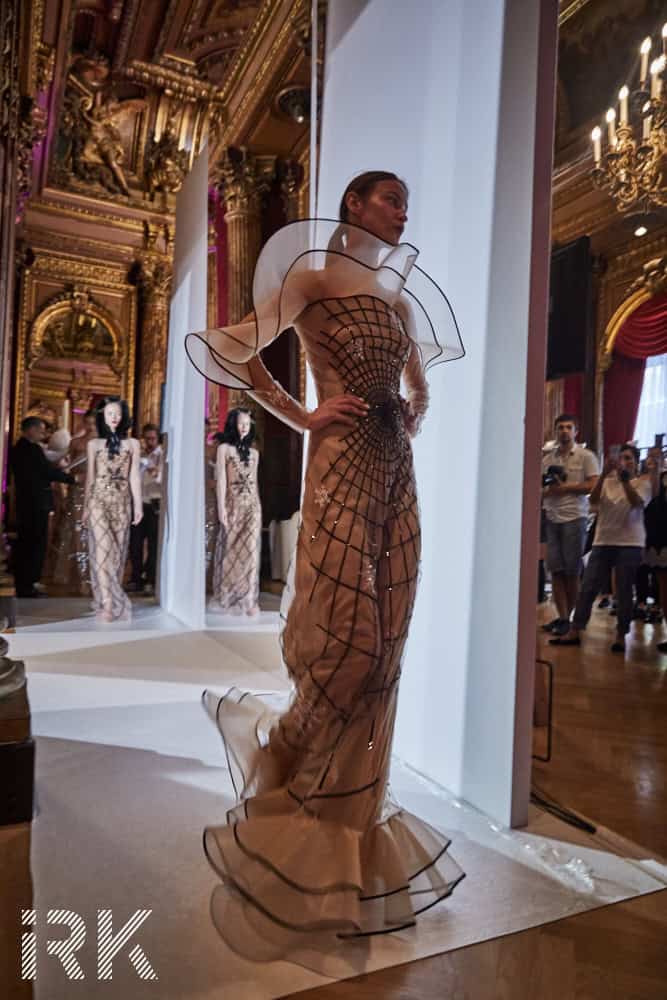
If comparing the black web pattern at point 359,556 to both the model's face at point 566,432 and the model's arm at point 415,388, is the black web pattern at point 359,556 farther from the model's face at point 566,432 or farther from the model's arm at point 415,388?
the model's face at point 566,432

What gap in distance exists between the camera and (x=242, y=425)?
18.6 ft

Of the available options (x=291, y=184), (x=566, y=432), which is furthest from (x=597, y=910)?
(x=291, y=184)

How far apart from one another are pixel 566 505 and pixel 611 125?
2.52 metres

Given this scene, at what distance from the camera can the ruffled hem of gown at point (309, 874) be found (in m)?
1.41

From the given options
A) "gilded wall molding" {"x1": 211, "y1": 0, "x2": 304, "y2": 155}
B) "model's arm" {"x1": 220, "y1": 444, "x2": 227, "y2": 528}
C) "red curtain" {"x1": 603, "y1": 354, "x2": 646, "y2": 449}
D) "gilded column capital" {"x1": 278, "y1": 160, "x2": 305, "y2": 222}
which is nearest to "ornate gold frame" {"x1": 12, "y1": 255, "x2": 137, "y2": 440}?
"gilded wall molding" {"x1": 211, "y1": 0, "x2": 304, "y2": 155}

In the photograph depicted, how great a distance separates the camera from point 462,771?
2.24 m

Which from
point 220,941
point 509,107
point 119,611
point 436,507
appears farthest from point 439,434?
point 119,611

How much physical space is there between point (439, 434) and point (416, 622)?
2.41ft

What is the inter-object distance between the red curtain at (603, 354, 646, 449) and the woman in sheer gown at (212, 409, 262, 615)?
9.63ft

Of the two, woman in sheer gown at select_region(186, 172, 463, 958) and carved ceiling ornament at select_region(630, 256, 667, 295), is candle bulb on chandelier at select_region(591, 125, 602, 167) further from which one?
woman in sheer gown at select_region(186, 172, 463, 958)

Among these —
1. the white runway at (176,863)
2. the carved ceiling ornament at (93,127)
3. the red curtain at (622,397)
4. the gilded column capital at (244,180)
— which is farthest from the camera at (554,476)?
the carved ceiling ornament at (93,127)

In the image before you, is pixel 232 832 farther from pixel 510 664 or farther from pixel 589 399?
pixel 589 399

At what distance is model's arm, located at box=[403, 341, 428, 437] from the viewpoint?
1.83 m

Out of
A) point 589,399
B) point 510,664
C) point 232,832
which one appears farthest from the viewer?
point 589,399
